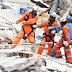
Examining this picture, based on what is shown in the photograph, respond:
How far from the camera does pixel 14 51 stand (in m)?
6.58

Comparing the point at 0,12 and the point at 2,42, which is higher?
the point at 0,12

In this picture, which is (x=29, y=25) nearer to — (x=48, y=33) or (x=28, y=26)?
(x=28, y=26)

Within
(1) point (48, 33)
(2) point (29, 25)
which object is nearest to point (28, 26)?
(2) point (29, 25)

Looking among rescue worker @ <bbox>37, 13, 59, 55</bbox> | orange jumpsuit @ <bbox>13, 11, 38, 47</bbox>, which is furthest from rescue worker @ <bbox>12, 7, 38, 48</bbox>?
rescue worker @ <bbox>37, 13, 59, 55</bbox>

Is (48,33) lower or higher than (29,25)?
lower

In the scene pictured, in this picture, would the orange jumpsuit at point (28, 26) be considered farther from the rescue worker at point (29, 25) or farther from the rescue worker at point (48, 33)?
the rescue worker at point (48, 33)

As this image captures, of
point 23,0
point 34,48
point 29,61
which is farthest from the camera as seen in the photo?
point 23,0

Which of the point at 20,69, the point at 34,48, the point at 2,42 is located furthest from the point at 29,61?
the point at 2,42

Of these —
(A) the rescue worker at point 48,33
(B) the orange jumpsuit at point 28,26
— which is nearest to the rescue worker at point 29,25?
(B) the orange jumpsuit at point 28,26

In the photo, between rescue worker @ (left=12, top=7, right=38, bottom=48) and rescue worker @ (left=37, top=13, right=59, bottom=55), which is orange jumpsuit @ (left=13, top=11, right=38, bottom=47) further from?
rescue worker @ (left=37, top=13, right=59, bottom=55)

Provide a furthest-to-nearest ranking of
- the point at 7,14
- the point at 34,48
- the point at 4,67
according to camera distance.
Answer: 1. the point at 7,14
2. the point at 34,48
3. the point at 4,67

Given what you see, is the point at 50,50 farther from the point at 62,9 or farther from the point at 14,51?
the point at 62,9

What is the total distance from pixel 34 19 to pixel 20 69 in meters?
3.03

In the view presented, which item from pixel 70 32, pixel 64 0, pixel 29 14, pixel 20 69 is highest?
pixel 64 0
